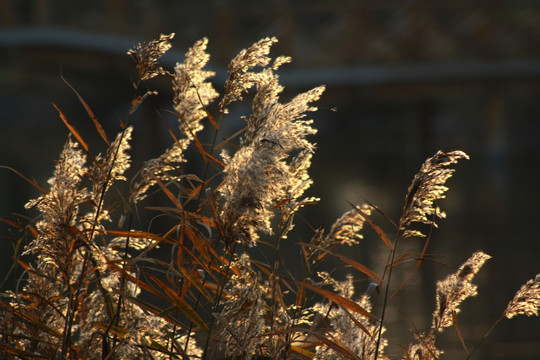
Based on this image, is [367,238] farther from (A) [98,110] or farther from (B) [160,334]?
(A) [98,110]

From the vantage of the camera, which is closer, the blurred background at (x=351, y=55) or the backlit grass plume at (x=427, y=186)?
the backlit grass plume at (x=427, y=186)

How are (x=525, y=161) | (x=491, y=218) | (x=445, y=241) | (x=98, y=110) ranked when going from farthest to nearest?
(x=98, y=110)
(x=525, y=161)
(x=491, y=218)
(x=445, y=241)

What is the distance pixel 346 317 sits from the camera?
5.30ft

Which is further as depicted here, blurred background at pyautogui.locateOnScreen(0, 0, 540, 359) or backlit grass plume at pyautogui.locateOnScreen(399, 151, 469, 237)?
blurred background at pyautogui.locateOnScreen(0, 0, 540, 359)

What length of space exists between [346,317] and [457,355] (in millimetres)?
2313

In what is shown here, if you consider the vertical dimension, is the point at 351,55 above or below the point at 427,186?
above

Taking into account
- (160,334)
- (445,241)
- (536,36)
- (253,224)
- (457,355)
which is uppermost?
(536,36)

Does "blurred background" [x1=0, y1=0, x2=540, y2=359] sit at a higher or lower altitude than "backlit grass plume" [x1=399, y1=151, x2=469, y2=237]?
higher

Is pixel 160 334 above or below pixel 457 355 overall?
below

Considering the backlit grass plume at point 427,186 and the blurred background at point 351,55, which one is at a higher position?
the blurred background at point 351,55

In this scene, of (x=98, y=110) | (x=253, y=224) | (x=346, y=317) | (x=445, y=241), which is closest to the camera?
(x=253, y=224)

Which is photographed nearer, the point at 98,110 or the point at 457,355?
the point at 457,355

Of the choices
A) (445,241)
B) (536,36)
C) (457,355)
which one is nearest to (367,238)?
→ (445,241)

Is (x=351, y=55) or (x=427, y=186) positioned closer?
(x=427, y=186)
